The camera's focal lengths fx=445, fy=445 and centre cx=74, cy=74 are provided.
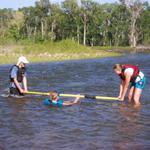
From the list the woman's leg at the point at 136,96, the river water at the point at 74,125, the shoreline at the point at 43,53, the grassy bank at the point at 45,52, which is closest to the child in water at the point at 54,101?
the river water at the point at 74,125

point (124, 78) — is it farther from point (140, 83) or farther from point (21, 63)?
point (21, 63)

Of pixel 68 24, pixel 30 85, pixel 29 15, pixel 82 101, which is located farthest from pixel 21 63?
pixel 29 15

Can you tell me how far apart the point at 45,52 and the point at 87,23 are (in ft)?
146

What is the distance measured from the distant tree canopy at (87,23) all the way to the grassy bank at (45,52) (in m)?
33.5

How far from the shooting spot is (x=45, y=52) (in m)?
56.1

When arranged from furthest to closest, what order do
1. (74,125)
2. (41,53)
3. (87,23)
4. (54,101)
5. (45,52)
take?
(87,23) < (45,52) < (41,53) < (54,101) < (74,125)

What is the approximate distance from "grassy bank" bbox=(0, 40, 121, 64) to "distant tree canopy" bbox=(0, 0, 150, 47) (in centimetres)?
3353

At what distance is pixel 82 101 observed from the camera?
15.4 metres

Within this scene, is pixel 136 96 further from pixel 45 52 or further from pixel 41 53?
pixel 45 52

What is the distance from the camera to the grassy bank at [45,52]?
46816 millimetres

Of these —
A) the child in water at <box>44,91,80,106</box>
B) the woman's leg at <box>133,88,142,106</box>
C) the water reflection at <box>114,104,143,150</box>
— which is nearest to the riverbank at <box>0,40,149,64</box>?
the child in water at <box>44,91,80,106</box>

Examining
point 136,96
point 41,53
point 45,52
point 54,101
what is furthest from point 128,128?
point 45,52

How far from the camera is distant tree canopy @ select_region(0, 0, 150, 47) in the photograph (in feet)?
322

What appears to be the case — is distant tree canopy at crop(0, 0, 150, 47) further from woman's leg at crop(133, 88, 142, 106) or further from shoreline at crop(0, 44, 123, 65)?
woman's leg at crop(133, 88, 142, 106)
